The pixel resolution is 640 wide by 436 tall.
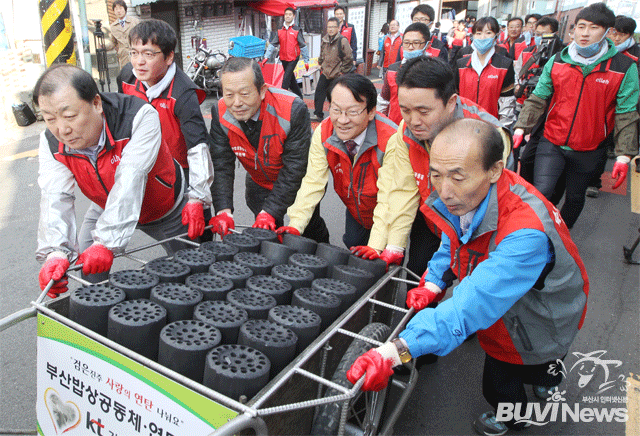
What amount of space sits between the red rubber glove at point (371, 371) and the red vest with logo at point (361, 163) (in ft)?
4.82

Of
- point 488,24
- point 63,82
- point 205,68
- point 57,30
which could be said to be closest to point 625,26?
point 488,24

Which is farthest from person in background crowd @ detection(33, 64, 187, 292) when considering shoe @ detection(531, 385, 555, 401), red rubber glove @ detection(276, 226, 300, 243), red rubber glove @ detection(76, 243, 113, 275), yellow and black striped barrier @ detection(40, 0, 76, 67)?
yellow and black striped barrier @ detection(40, 0, 76, 67)

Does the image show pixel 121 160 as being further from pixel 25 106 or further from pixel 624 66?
pixel 25 106

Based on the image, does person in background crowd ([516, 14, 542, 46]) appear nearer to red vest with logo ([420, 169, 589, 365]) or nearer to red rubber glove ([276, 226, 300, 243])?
red rubber glove ([276, 226, 300, 243])

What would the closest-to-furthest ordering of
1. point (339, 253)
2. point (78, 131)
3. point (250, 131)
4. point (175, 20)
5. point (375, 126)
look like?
point (78, 131) → point (339, 253) → point (375, 126) → point (250, 131) → point (175, 20)

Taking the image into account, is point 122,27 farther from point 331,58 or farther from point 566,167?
point 566,167

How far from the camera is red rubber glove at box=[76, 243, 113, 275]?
7.01 feet

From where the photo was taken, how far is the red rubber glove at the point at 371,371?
1569 mm

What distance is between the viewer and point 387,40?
10.8 metres

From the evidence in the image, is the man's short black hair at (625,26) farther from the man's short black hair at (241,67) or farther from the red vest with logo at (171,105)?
the red vest with logo at (171,105)

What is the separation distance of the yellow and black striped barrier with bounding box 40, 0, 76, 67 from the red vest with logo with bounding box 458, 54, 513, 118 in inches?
199

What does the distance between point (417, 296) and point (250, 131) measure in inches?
60.6

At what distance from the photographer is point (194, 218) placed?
2.79 metres

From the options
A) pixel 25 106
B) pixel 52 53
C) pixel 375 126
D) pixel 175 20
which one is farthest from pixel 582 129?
pixel 175 20
